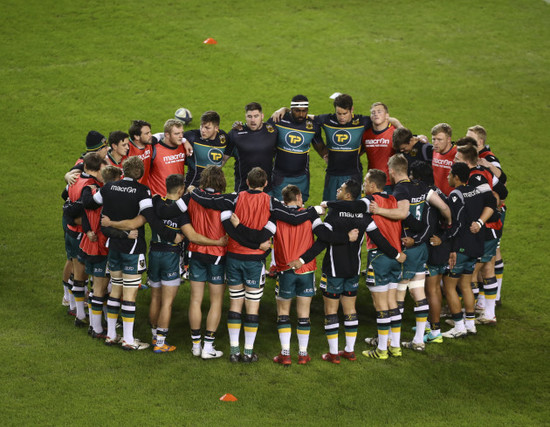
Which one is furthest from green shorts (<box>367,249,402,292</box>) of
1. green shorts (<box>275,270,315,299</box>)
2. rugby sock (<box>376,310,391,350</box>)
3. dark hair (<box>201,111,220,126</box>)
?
dark hair (<box>201,111,220,126</box>)

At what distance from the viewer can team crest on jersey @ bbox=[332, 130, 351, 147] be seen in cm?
1036

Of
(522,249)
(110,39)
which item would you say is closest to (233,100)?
(110,39)

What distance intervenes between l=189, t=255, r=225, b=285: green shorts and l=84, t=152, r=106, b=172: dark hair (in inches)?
66.7

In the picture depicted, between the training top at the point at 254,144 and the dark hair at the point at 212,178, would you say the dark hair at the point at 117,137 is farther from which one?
the dark hair at the point at 212,178

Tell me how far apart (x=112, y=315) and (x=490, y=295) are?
4783mm

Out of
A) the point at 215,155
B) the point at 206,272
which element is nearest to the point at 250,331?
the point at 206,272

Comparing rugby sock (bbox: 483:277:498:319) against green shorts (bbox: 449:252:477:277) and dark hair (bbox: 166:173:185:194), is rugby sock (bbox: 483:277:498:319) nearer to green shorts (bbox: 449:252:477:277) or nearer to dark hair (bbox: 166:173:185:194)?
green shorts (bbox: 449:252:477:277)

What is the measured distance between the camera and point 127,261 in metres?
8.33

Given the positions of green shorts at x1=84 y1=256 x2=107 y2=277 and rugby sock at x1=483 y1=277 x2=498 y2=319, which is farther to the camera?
rugby sock at x1=483 y1=277 x2=498 y2=319

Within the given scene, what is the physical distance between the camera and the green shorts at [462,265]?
9016mm

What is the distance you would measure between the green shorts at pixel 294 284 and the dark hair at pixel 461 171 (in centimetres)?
221

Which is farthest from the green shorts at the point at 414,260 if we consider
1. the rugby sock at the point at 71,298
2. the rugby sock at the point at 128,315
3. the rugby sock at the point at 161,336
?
the rugby sock at the point at 71,298

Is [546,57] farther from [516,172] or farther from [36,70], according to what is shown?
[36,70]

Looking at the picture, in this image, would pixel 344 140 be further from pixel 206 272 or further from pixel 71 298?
pixel 71 298
